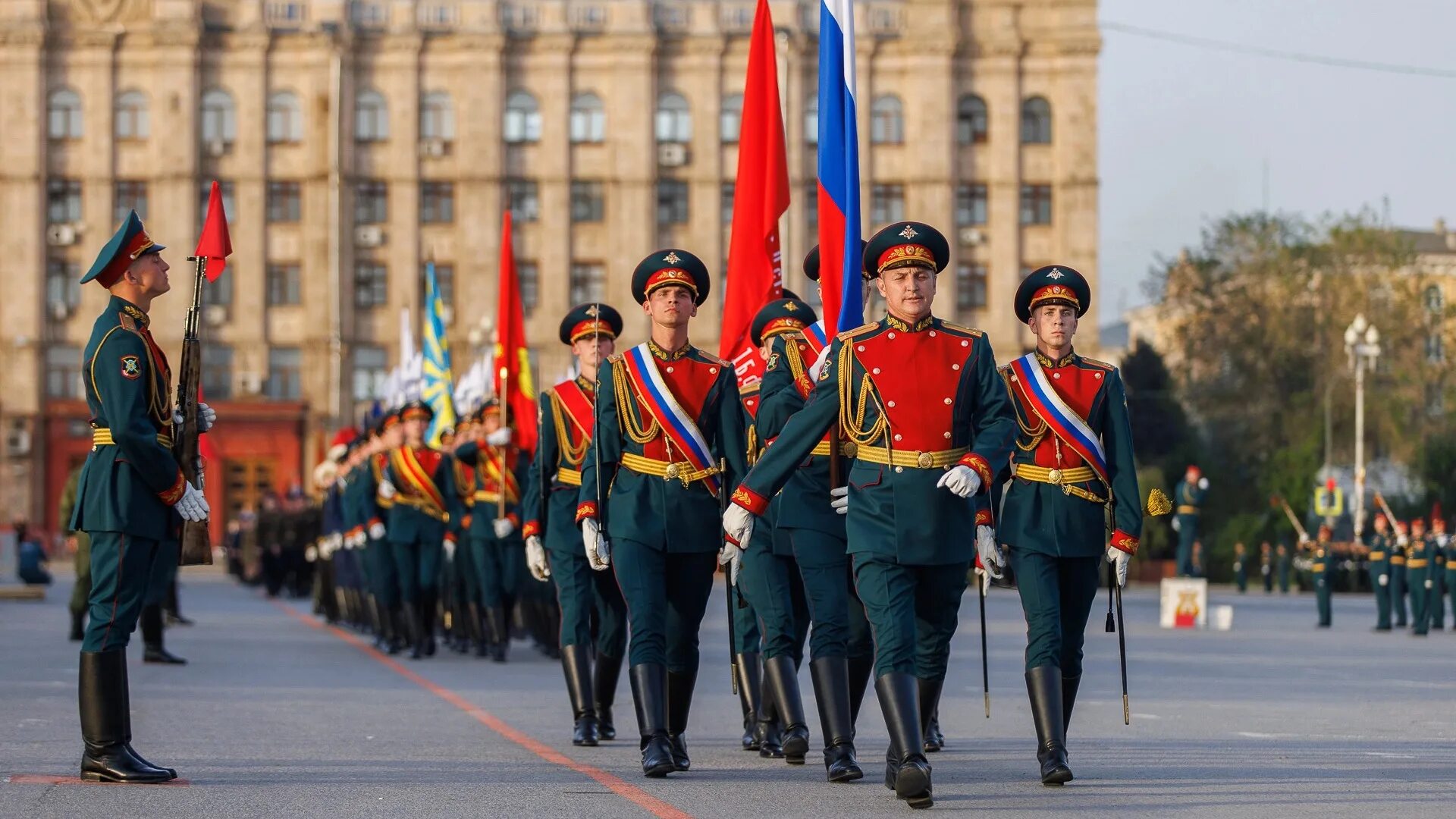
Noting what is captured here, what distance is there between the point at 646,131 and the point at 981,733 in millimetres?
62526

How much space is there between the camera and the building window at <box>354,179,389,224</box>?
2923 inches

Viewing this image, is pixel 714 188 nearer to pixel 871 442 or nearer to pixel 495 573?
pixel 495 573

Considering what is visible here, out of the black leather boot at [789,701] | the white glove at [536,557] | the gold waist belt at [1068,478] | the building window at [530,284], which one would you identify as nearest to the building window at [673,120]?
the building window at [530,284]

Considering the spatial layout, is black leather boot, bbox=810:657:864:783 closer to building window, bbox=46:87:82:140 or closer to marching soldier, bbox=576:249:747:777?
marching soldier, bbox=576:249:747:777

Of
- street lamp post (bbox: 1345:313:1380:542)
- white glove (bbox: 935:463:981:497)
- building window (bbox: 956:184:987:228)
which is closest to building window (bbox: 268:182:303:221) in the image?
building window (bbox: 956:184:987:228)

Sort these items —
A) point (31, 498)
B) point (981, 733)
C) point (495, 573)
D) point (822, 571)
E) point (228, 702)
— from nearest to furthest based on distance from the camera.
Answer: point (822, 571)
point (981, 733)
point (228, 702)
point (495, 573)
point (31, 498)

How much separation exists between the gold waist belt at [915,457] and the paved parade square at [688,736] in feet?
4.03

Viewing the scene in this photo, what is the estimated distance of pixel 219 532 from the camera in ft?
242

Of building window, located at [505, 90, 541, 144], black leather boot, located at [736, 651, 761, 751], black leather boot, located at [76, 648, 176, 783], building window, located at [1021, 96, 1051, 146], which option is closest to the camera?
black leather boot, located at [76, 648, 176, 783]

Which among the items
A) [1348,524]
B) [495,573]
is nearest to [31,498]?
[1348,524]

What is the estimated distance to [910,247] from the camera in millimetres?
9414

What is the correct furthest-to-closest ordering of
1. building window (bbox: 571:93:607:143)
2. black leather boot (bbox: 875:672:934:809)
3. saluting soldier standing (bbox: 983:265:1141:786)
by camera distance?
building window (bbox: 571:93:607:143)
saluting soldier standing (bbox: 983:265:1141:786)
black leather boot (bbox: 875:672:934:809)

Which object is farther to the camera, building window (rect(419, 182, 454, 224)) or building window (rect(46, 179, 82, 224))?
building window (rect(419, 182, 454, 224))

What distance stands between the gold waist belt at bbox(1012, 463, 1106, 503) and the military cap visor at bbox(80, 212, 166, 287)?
11.9 ft
